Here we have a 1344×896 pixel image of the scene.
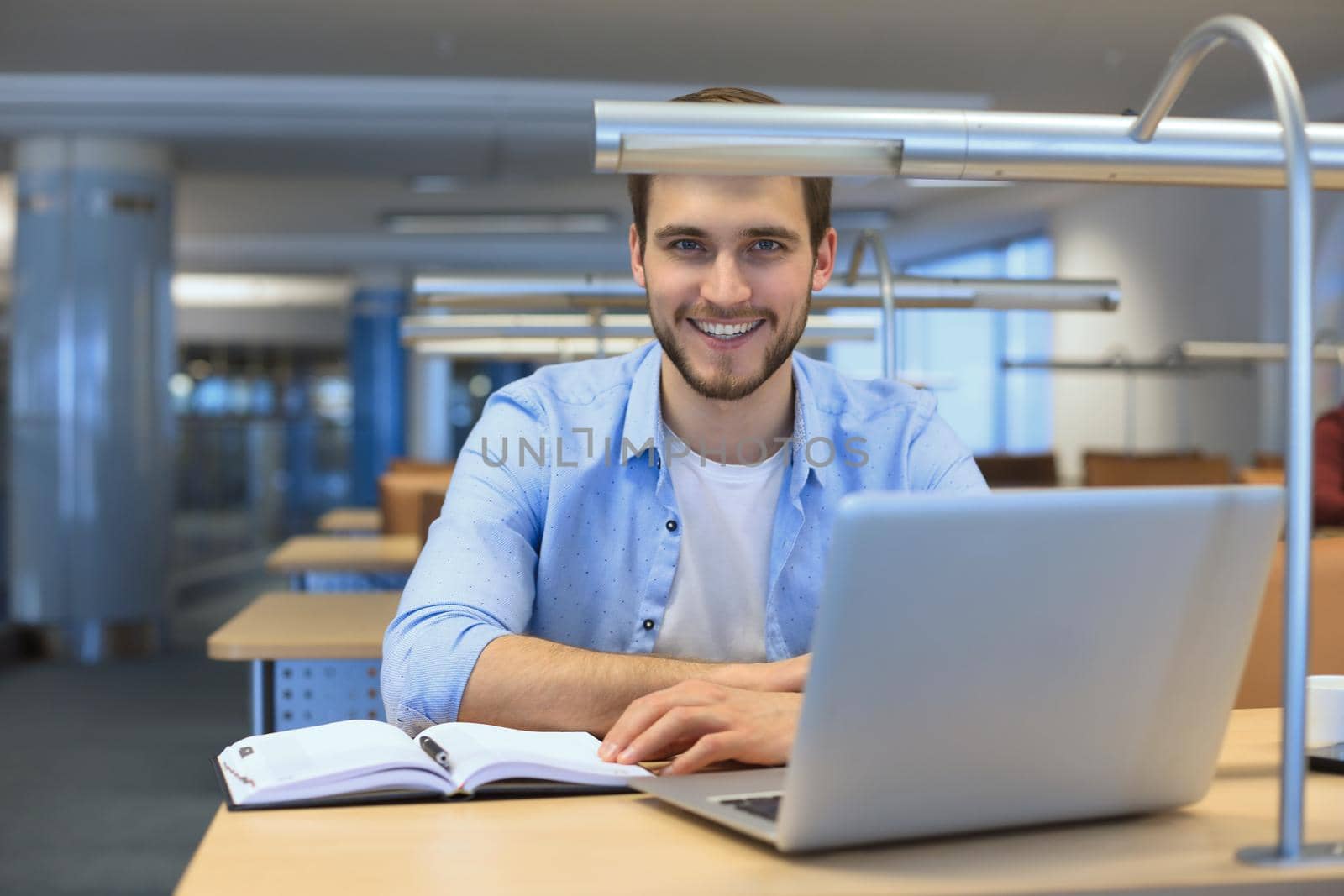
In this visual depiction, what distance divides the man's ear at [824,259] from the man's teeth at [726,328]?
14 centimetres

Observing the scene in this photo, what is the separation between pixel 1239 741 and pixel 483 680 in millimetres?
670

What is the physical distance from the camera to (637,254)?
5.44 feet

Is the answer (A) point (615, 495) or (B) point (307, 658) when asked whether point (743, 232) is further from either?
(B) point (307, 658)

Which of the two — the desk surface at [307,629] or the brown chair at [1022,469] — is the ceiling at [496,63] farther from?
the desk surface at [307,629]

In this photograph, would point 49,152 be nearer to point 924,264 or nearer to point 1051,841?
point 1051,841

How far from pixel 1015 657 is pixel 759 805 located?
206 millimetres

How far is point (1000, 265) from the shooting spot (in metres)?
11.5

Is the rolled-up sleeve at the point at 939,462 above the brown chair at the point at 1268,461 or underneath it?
above

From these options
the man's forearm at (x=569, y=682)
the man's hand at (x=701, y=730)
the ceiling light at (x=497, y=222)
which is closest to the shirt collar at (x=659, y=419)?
the man's forearm at (x=569, y=682)

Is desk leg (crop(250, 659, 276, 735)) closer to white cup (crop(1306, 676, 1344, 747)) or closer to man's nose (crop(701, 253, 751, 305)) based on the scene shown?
man's nose (crop(701, 253, 751, 305))

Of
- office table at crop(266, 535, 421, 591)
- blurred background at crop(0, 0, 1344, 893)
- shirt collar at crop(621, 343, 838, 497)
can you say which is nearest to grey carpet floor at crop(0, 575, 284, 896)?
blurred background at crop(0, 0, 1344, 893)

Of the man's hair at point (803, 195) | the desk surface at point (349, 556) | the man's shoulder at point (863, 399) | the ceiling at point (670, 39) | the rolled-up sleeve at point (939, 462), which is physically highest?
the ceiling at point (670, 39)

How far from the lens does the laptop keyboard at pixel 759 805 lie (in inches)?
35.2

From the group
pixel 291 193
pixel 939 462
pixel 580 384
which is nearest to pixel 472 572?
pixel 580 384
